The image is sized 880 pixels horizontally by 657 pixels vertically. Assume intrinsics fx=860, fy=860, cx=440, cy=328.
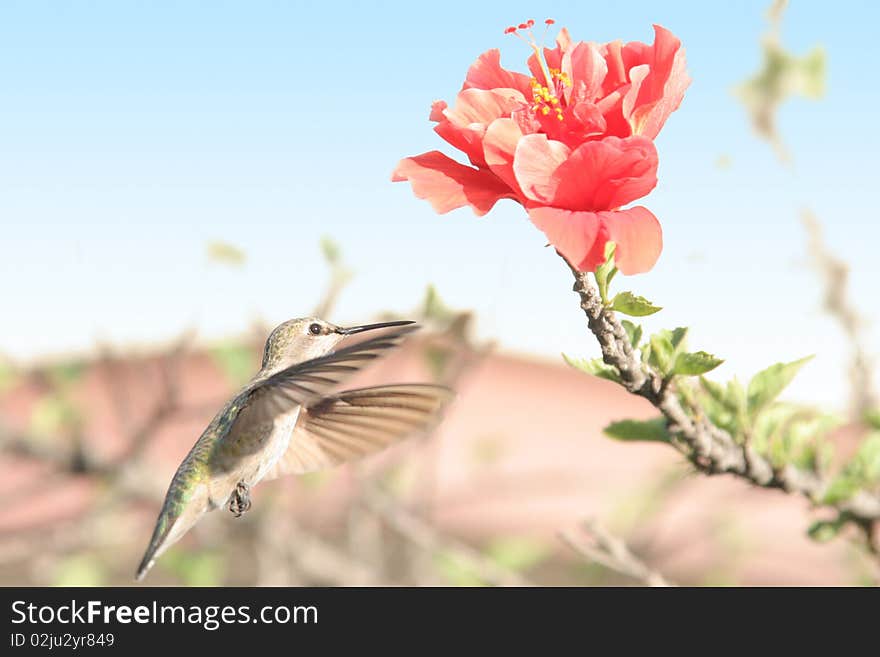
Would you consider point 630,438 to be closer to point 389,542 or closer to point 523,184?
point 523,184

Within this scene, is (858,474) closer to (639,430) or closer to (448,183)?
(639,430)

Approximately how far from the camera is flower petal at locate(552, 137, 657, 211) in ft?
2.68

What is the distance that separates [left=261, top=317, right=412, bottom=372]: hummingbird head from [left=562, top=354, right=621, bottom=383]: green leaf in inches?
17.9

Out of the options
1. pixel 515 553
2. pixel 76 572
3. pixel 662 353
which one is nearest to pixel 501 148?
pixel 662 353

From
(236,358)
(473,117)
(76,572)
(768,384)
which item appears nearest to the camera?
(473,117)

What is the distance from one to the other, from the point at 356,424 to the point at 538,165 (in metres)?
0.65

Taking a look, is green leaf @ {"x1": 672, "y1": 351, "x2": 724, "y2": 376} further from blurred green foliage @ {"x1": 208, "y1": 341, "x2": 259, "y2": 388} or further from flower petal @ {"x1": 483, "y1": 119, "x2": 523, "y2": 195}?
blurred green foliage @ {"x1": 208, "y1": 341, "x2": 259, "y2": 388}

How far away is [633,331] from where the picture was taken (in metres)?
0.93

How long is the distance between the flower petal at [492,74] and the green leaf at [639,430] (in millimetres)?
412

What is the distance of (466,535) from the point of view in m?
4.00

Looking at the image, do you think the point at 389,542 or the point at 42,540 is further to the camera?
the point at 389,542
